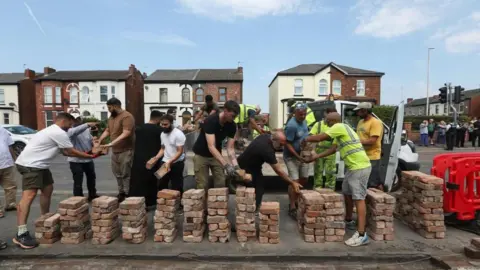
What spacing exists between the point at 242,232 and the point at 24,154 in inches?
120

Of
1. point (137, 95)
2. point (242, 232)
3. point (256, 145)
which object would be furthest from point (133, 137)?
point (137, 95)

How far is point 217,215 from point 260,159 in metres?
1.02

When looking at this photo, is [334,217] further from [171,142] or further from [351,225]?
[171,142]

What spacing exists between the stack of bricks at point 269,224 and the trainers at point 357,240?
0.91 meters

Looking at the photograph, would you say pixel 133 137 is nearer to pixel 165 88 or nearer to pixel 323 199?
pixel 323 199

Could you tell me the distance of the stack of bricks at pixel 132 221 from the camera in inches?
148

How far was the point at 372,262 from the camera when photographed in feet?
11.4

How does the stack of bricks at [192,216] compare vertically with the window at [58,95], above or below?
below

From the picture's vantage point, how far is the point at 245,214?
3883mm

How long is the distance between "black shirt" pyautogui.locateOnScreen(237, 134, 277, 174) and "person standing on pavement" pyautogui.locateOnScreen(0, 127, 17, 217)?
3.80 metres

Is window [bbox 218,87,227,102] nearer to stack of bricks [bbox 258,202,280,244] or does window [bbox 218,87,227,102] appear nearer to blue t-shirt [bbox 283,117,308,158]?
blue t-shirt [bbox 283,117,308,158]

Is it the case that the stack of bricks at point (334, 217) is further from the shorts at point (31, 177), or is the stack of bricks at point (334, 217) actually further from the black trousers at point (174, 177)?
the shorts at point (31, 177)

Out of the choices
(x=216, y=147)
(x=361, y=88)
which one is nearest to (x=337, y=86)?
(x=361, y=88)

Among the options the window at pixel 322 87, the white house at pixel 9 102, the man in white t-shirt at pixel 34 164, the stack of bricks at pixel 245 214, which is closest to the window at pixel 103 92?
the white house at pixel 9 102
